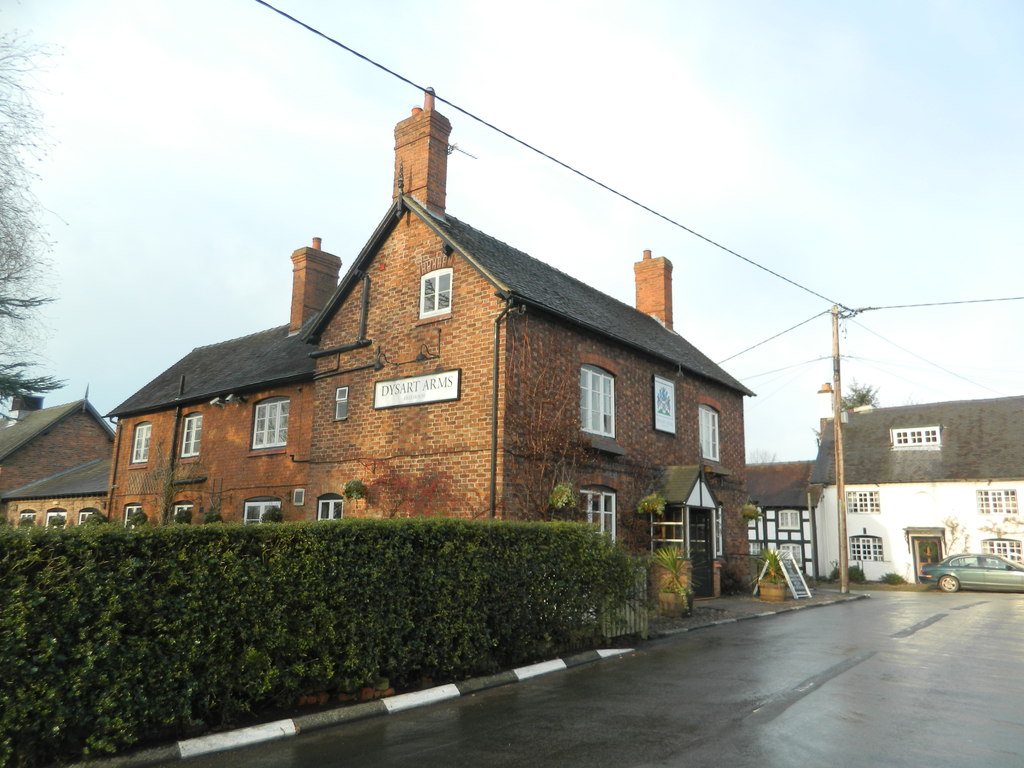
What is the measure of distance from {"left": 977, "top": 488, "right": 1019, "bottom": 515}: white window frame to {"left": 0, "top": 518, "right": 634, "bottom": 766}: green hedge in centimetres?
2843

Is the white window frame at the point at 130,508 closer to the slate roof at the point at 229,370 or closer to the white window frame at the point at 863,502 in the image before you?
the slate roof at the point at 229,370

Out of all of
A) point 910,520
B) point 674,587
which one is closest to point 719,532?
point 674,587

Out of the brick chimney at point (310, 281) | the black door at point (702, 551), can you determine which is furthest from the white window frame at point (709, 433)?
the brick chimney at point (310, 281)

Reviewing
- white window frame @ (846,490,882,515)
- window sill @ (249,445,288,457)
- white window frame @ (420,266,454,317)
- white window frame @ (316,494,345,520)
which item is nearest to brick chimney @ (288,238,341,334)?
window sill @ (249,445,288,457)

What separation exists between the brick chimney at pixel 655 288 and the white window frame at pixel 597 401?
26.9 feet

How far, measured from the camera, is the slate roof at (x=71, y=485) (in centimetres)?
2580

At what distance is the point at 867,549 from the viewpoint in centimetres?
3294

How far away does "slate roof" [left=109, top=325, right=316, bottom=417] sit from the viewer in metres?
19.1

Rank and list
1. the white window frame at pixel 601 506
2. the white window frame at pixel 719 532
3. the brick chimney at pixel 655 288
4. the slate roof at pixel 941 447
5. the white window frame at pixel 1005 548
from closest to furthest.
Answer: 1. the white window frame at pixel 601 506
2. the white window frame at pixel 719 532
3. the brick chimney at pixel 655 288
4. the white window frame at pixel 1005 548
5. the slate roof at pixel 941 447

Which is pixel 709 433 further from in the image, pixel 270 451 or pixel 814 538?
pixel 814 538

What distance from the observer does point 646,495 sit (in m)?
17.0

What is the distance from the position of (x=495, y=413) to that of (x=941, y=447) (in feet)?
90.6

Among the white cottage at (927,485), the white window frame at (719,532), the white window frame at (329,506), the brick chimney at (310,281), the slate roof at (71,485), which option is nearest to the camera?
the white window frame at (329,506)

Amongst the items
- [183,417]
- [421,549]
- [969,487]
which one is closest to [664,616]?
[421,549]
